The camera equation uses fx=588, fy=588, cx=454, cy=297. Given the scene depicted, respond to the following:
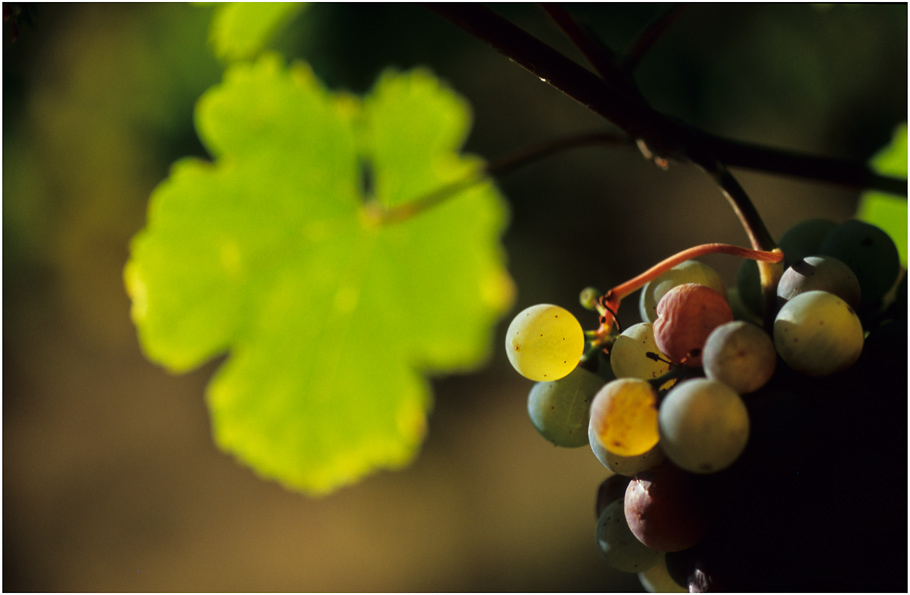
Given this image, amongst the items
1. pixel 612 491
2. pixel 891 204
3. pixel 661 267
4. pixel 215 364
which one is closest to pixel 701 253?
pixel 661 267

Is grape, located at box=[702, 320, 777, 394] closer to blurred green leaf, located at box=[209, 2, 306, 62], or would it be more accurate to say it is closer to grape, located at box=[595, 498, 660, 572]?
grape, located at box=[595, 498, 660, 572]

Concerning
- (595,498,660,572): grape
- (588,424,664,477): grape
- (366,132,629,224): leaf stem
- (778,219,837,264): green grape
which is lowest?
(595,498,660,572): grape

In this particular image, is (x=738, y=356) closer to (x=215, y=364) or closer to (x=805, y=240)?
(x=805, y=240)

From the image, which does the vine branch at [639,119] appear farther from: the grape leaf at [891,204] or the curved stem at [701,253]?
the grape leaf at [891,204]

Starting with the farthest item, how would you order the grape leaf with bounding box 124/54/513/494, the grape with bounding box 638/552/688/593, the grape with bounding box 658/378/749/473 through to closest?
the grape leaf with bounding box 124/54/513/494 → the grape with bounding box 638/552/688/593 → the grape with bounding box 658/378/749/473

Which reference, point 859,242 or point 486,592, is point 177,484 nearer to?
point 486,592

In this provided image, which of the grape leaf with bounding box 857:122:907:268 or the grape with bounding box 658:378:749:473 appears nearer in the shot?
the grape with bounding box 658:378:749:473

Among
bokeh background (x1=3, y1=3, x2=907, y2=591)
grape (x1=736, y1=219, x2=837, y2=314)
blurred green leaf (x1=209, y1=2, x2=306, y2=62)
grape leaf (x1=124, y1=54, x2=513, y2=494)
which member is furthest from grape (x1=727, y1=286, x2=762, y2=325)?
bokeh background (x1=3, y1=3, x2=907, y2=591)
